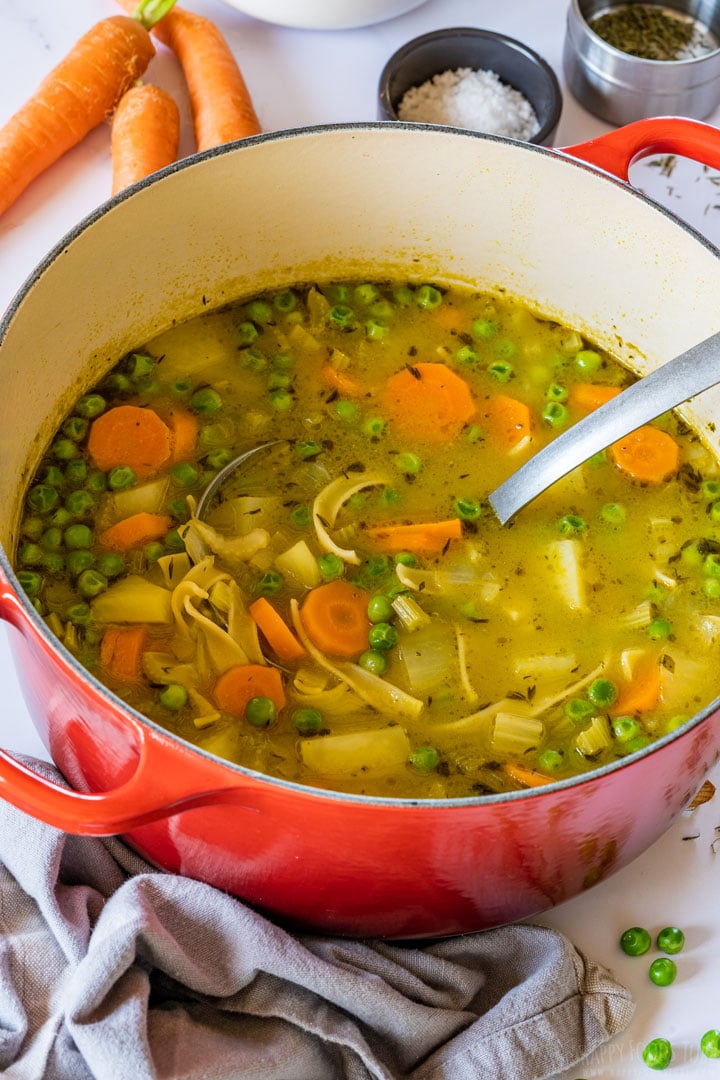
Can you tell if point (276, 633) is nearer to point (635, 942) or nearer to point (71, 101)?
point (635, 942)

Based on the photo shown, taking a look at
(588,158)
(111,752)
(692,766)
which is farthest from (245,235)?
(692,766)

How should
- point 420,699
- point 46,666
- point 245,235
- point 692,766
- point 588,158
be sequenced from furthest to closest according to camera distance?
point 245,235 → point 588,158 → point 420,699 → point 692,766 → point 46,666

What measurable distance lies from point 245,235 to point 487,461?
2.36ft

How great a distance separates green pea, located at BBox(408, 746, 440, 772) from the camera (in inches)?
92.3

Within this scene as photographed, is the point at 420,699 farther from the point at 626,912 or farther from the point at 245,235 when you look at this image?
the point at 245,235

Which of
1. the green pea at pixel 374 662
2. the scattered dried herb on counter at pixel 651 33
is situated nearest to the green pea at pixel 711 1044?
the green pea at pixel 374 662

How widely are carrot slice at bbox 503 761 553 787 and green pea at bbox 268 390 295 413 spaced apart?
2.91ft

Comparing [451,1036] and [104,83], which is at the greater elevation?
[104,83]

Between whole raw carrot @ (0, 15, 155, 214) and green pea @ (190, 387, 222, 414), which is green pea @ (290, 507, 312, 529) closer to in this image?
green pea @ (190, 387, 222, 414)

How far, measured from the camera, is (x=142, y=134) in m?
3.22

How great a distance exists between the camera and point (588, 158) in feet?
8.73

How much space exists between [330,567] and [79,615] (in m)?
0.47

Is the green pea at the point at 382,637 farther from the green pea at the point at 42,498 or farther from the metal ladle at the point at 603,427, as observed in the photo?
the green pea at the point at 42,498

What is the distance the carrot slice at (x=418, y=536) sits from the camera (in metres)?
2.62
